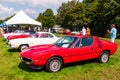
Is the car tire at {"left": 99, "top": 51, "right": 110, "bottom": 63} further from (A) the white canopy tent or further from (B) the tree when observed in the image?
(B) the tree

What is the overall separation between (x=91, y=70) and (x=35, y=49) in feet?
8.39

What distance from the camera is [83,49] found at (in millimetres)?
10859

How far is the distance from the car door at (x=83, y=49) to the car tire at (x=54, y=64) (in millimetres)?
690

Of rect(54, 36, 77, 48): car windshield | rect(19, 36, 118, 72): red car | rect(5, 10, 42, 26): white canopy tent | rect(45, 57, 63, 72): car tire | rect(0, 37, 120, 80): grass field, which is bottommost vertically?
rect(0, 37, 120, 80): grass field

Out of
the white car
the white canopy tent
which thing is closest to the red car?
the white car

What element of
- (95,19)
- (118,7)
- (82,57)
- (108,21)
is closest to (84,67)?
(82,57)

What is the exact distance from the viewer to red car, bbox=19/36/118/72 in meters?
9.77

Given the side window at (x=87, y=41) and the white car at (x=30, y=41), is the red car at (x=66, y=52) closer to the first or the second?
the side window at (x=87, y=41)

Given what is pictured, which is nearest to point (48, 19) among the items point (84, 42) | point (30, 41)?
point (30, 41)

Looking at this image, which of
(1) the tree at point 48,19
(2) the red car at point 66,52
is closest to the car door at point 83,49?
(2) the red car at point 66,52

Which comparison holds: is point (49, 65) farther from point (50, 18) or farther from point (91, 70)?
point (50, 18)

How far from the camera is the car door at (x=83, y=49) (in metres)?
10.6

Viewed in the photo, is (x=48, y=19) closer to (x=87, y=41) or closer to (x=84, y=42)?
(x=87, y=41)

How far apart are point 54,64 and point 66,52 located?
75cm
